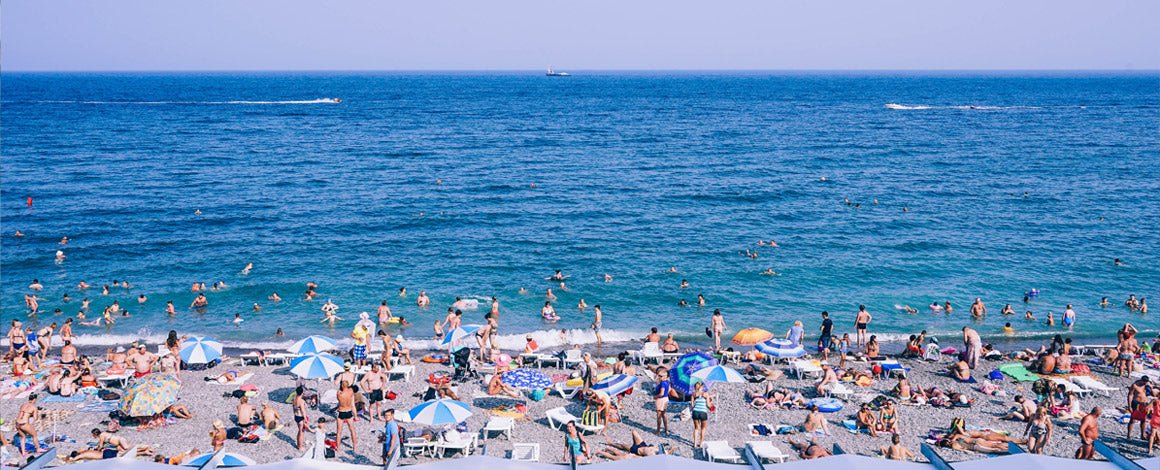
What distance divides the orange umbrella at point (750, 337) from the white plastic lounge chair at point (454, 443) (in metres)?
10.5

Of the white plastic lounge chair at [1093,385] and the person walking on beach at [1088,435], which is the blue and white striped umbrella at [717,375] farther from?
the white plastic lounge chair at [1093,385]

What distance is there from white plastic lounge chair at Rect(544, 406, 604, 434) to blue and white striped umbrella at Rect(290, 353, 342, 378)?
4.72 metres

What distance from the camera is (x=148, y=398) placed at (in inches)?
610

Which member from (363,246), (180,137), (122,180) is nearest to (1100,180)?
(363,246)

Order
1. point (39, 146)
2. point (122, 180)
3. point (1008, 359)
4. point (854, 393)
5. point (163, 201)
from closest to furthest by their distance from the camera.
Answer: point (854, 393) → point (1008, 359) → point (163, 201) → point (122, 180) → point (39, 146)

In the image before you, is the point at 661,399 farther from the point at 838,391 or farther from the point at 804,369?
the point at 804,369

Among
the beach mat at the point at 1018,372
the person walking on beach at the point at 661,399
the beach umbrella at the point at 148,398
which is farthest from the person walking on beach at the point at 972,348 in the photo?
the beach umbrella at the point at 148,398

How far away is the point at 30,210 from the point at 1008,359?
44.7m

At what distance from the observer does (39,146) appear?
62188mm

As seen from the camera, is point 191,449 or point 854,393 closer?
point 191,449

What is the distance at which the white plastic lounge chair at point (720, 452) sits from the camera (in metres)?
13.9

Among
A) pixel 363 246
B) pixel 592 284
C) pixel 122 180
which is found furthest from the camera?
pixel 122 180

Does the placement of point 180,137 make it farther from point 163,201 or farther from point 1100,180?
point 1100,180

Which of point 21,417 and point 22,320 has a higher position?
point 21,417
